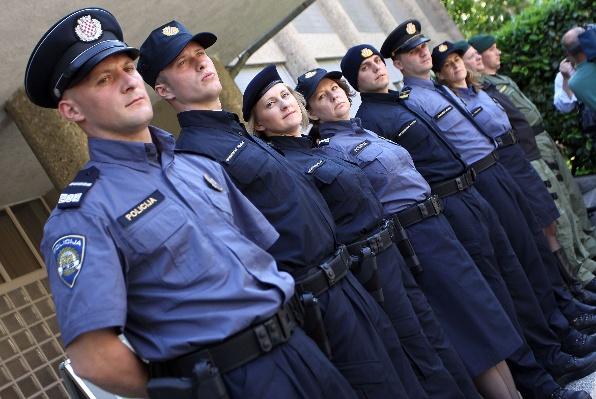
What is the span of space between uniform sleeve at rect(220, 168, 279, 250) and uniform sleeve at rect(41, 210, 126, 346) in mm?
606

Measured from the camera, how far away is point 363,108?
4426 mm

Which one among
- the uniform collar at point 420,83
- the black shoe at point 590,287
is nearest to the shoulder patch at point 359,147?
the uniform collar at point 420,83

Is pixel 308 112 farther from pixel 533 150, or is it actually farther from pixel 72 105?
pixel 533 150

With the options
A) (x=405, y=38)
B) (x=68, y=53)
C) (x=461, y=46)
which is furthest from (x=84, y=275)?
(x=461, y=46)

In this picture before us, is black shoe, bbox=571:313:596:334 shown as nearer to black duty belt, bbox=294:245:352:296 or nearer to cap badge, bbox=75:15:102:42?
black duty belt, bbox=294:245:352:296

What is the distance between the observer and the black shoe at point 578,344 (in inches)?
183

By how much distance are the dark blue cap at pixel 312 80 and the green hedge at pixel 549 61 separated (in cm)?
543

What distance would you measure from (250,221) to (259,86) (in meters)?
1.04

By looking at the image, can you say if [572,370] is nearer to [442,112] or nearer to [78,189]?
[442,112]

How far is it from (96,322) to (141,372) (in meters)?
0.26

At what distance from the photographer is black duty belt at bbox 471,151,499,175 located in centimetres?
463

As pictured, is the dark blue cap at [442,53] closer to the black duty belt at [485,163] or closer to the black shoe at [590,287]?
the black duty belt at [485,163]

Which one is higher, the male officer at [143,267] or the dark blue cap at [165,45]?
the dark blue cap at [165,45]

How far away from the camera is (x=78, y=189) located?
209 cm
